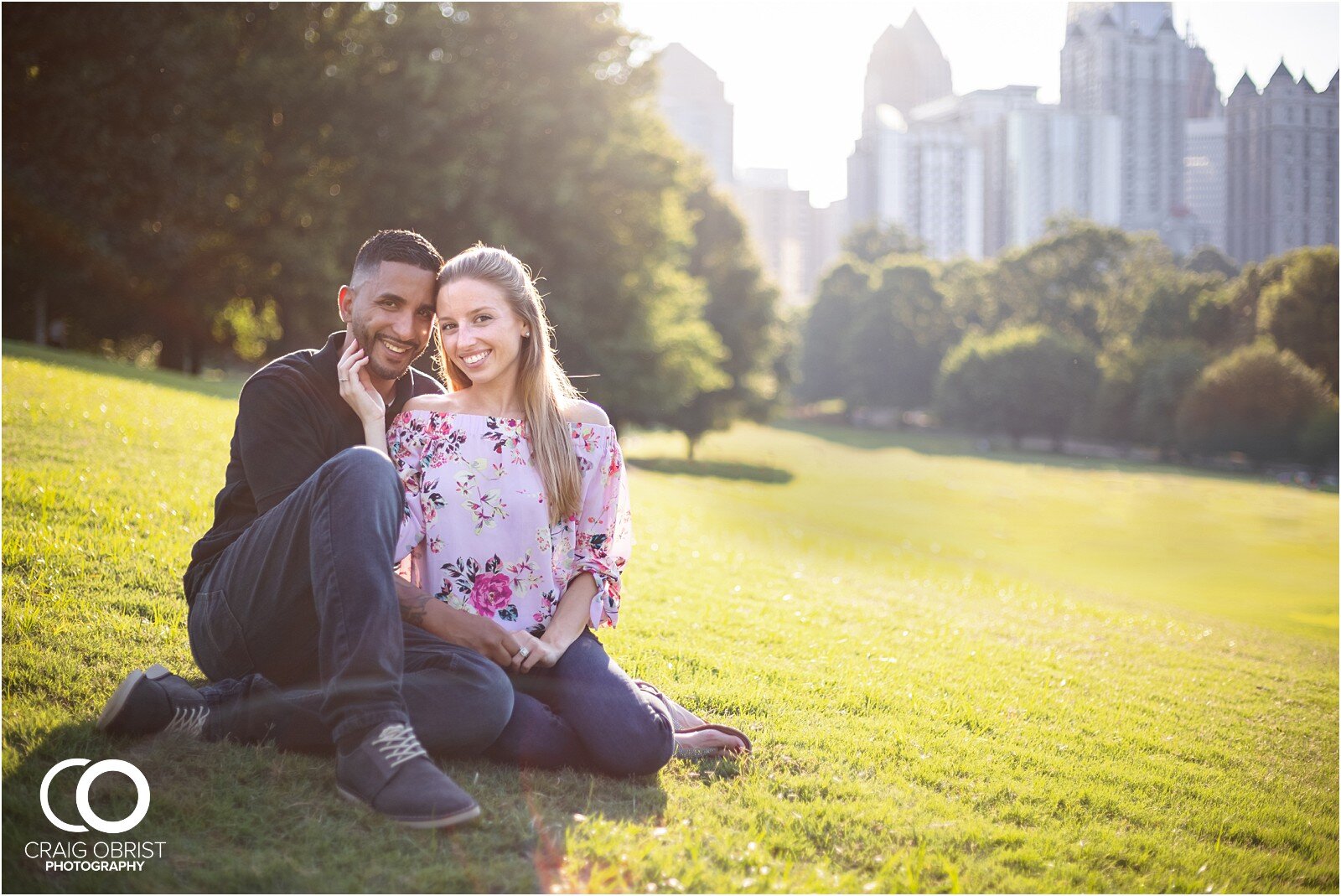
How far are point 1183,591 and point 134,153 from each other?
75.4 ft

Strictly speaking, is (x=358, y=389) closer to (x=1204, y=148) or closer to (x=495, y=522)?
(x=495, y=522)

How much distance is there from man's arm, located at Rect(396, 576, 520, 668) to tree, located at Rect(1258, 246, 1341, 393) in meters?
45.8

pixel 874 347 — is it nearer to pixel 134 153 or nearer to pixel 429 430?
pixel 134 153

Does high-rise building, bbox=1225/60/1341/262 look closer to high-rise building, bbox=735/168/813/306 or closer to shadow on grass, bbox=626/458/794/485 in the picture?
shadow on grass, bbox=626/458/794/485

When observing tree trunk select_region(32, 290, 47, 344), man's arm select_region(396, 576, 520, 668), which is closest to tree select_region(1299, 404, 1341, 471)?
man's arm select_region(396, 576, 520, 668)

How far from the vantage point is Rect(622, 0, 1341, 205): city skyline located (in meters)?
8.30

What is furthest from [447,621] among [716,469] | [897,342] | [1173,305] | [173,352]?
[897,342]

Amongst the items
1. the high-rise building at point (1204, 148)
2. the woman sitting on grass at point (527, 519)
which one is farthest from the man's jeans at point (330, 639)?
the high-rise building at point (1204, 148)

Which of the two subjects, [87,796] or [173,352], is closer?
[87,796]

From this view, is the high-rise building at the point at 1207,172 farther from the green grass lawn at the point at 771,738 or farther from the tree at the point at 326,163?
the green grass lawn at the point at 771,738

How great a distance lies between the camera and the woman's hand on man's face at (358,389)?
406 cm

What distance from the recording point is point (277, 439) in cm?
386

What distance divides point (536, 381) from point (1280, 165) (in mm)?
23751

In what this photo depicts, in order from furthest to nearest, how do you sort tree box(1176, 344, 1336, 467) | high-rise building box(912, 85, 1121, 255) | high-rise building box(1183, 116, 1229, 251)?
tree box(1176, 344, 1336, 467), high-rise building box(912, 85, 1121, 255), high-rise building box(1183, 116, 1229, 251)
